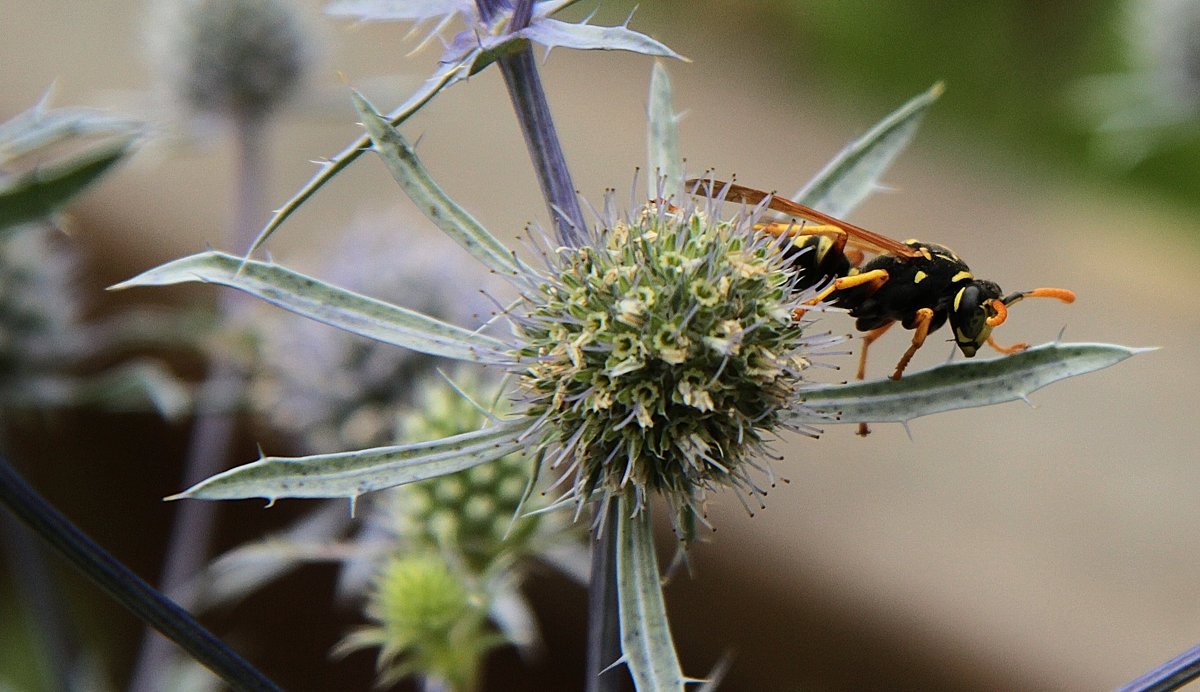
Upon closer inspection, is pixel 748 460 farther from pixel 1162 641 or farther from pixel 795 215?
pixel 1162 641

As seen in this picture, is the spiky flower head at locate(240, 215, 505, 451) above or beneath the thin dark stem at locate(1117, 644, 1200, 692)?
above

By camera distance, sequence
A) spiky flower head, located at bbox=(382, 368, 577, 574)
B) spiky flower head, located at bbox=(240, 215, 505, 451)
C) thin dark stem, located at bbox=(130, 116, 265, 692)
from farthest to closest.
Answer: spiky flower head, located at bbox=(240, 215, 505, 451) < thin dark stem, located at bbox=(130, 116, 265, 692) < spiky flower head, located at bbox=(382, 368, 577, 574)

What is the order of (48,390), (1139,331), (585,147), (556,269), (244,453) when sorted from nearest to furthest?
(556,269) < (48,390) < (244,453) < (1139,331) < (585,147)

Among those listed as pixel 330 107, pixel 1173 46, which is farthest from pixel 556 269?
pixel 1173 46

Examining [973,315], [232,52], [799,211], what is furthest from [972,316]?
[232,52]

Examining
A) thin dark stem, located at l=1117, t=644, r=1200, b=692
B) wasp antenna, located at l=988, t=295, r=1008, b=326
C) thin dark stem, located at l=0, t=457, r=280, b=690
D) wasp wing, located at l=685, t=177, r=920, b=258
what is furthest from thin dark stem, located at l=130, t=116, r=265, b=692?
thin dark stem, located at l=1117, t=644, r=1200, b=692

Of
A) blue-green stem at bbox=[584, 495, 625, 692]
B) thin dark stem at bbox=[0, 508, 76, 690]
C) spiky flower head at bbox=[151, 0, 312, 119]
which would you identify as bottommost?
thin dark stem at bbox=[0, 508, 76, 690]

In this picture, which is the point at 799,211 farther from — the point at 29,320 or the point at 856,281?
the point at 29,320

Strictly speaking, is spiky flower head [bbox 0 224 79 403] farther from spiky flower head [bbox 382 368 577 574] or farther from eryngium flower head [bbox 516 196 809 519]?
eryngium flower head [bbox 516 196 809 519]
